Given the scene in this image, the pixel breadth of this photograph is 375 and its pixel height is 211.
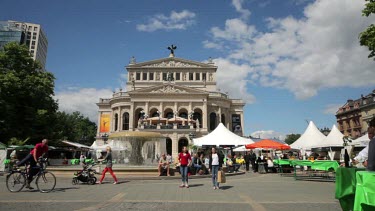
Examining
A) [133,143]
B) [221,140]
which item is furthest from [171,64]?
[221,140]

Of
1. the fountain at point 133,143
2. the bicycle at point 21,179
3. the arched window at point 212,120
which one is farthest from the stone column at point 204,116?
the bicycle at point 21,179

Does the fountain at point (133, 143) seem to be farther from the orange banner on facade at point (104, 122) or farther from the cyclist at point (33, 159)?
the orange banner on facade at point (104, 122)

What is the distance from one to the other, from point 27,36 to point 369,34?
13108 centimetres

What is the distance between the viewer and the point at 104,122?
65.3 meters

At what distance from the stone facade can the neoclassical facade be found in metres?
25.0

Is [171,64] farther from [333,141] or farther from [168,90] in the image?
[333,141]

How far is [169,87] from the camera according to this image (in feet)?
195

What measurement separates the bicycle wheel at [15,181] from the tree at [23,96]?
2053 cm

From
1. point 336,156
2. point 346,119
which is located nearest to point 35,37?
point 346,119

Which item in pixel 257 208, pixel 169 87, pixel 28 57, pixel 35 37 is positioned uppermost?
pixel 35 37

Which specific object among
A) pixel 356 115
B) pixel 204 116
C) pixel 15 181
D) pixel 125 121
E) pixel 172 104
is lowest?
pixel 15 181

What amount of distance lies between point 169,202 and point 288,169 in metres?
16.8

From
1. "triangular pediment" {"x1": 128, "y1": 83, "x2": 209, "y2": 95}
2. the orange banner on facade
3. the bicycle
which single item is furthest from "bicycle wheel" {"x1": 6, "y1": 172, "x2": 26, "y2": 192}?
the orange banner on facade

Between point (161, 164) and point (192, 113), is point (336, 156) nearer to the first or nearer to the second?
point (161, 164)
